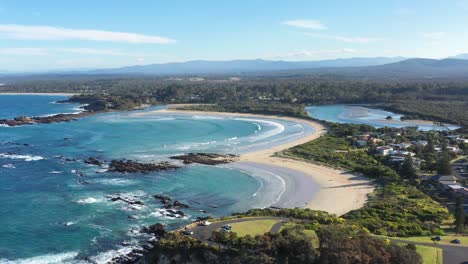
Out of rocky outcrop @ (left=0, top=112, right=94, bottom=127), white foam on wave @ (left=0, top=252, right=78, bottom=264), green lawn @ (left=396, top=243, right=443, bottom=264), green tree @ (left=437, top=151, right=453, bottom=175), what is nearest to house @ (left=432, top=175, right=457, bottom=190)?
green tree @ (left=437, top=151, right=453, bottom=175)

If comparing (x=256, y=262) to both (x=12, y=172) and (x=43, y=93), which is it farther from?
(x=43, y=93)

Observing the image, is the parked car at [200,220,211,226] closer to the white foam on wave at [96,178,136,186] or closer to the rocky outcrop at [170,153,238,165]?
the white foam on wave at [96,178,136,186]

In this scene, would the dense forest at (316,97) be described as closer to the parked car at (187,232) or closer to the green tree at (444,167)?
the green tree at (444,167)

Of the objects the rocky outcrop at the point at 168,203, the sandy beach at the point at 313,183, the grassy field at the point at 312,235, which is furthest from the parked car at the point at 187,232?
the sandy beach at the point at 313,183

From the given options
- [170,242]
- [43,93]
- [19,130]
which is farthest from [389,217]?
[43,93]

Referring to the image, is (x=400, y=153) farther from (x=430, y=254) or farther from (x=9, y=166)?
(x=9, y=166)
